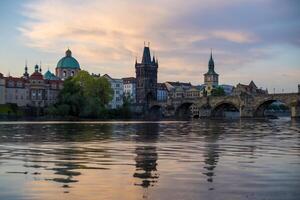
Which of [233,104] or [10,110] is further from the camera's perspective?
[233,104]

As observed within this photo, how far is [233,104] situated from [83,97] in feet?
190

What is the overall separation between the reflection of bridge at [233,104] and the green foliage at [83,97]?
44.4 m

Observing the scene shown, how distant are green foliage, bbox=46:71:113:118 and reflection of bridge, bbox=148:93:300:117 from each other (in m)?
44.4

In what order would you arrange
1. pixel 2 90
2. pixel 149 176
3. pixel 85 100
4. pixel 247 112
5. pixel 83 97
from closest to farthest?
1. pixel 149 176
2. pixel 85 100
3. pixel 83 97
4. pixel 2 90
5. pixel 247 112

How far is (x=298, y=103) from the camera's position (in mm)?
142500

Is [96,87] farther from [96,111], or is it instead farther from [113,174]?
[113,174]

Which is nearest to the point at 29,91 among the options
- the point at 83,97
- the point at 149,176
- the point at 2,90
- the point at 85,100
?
the point at 2,90

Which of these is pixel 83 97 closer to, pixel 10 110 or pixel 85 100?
pixel 85 100

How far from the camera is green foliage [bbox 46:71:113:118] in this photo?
124m

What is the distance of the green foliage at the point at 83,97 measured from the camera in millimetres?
123562

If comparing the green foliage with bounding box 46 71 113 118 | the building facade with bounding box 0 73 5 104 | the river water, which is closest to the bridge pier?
the green foliage with bounding box 46 71 113 118

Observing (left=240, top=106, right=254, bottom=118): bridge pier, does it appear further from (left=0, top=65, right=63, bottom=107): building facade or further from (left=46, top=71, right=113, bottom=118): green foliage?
(left=0, top=65, right=63, bottom=107): building facade

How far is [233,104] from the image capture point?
165 m

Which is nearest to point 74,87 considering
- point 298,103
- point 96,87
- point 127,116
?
point 96,87
